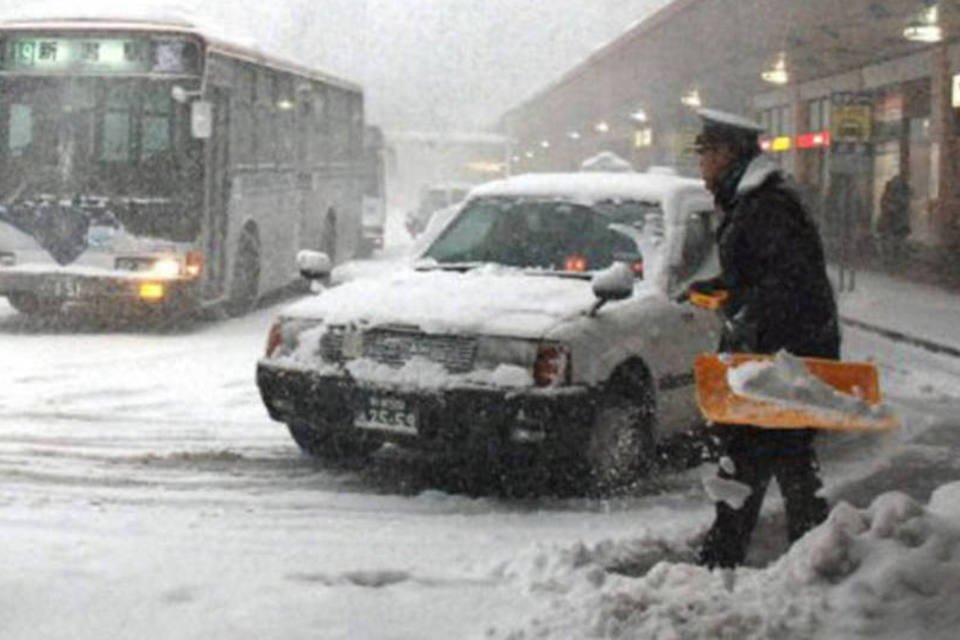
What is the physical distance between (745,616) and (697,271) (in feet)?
13.5

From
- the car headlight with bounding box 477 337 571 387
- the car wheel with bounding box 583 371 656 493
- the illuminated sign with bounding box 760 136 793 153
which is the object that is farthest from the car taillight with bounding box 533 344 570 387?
the illuminated sign with bounding box 760 136 793 153

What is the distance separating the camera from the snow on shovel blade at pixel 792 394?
207 inches

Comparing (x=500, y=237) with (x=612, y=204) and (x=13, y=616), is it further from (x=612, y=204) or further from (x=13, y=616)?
(x=13, y=616)

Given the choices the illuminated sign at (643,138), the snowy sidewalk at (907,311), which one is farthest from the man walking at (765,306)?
the illuminated sign at (643,138)

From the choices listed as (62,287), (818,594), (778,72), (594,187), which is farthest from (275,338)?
(778,72)

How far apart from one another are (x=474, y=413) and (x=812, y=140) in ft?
93.6

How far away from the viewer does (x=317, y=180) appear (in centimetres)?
2139

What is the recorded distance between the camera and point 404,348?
25.0 feet

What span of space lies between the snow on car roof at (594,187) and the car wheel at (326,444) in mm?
1978

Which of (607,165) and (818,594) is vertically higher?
(607,165)

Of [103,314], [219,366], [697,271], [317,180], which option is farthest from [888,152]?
[697,271]

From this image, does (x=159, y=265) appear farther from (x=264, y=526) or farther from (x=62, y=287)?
(x=264, y=526)

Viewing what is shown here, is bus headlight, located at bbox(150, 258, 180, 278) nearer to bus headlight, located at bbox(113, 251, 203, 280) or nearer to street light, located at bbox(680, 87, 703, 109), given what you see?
bus headlight, located at bbox(113, 251, 203, 280)

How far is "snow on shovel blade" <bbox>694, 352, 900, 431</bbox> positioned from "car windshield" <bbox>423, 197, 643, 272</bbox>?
125 inches
